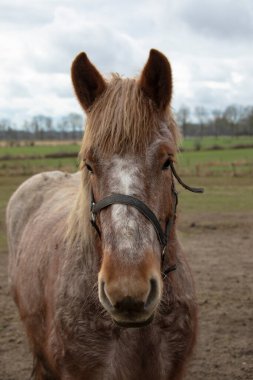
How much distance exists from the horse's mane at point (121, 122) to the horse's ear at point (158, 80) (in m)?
0.04

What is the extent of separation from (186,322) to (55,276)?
978mm

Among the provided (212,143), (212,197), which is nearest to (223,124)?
(212,143)

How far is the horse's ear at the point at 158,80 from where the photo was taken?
8.81ft

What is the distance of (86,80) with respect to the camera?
110 inches

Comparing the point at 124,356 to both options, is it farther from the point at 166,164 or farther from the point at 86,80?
the point at 86,80

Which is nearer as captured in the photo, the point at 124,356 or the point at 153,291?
the point at 153,291

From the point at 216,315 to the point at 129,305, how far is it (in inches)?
180

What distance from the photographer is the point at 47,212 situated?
15.1 ft

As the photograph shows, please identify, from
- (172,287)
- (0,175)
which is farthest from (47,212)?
(0,175)

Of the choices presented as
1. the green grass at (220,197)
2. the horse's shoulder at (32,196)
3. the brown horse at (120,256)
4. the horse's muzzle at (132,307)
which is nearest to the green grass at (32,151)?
the green grass at (220,197)

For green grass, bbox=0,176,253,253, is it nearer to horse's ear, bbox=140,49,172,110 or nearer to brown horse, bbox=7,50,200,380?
brown horse, bbox=7,50,200,380

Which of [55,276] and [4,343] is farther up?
[55,276]

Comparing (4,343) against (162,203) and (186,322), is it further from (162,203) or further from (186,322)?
(162,203)

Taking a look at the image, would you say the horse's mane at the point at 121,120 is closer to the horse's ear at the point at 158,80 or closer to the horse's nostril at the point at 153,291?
the horse's ear at the point at 158,80
